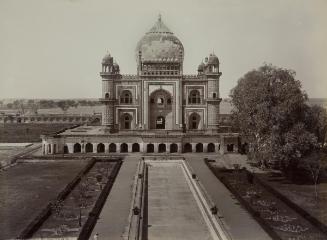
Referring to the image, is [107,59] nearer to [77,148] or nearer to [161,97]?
[161,97]

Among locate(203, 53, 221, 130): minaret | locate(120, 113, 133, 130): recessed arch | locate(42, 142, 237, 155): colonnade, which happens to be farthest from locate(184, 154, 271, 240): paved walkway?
locate(120, 113, 133, 130): recessed arch

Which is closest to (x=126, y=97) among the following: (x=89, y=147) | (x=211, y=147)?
(x=89, y=147)

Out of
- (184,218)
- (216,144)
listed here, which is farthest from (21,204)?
(216,144)

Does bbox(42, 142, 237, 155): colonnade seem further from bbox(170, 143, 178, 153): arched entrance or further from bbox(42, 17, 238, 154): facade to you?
bbox(42, 17, 238, 154): facade

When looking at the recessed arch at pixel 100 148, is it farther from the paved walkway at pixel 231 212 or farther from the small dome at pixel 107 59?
the paved walkway at pixel 231 212

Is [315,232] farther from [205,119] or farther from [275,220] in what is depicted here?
[205,119]

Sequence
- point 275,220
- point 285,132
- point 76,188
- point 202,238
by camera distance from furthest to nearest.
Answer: point 285,132 → point 76,188 → point 275,220 → point 202,238

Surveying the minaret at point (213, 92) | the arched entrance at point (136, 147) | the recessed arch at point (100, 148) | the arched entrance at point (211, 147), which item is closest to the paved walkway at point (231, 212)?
the arched entrance at point (211, 147)
